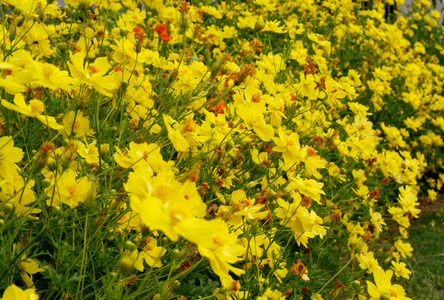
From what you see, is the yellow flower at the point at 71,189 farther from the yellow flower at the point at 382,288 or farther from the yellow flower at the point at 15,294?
the yellow flower at the point at 382,288

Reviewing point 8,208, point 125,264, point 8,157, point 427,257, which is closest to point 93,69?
point 8,157

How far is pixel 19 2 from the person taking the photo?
5.35 feet

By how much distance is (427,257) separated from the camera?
3.95 metres

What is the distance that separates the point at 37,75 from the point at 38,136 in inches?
27.7

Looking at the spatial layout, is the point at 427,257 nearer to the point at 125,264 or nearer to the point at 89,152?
the point at 89,152

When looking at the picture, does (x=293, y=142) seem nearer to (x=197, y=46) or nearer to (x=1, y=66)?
(x=1, y=66)

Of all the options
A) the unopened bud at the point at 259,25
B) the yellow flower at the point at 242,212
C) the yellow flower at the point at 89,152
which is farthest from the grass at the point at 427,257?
the yellow flower at the point at 89,152

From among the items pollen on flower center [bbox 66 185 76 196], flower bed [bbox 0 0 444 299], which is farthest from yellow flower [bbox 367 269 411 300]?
pollen on flower center [bbox 66 185 76 196]

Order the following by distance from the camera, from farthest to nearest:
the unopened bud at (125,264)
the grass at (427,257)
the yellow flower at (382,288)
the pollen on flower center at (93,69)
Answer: the grass at (427,257)
the yellow flower at (382,288)
the pollen on flower center at (93,69)
the unopened bud at (125,264)

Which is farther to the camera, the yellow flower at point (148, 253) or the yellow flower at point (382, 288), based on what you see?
the yellow flower at point (382, 288)

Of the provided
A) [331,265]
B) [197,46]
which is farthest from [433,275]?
[197,46]

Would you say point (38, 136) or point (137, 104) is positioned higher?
point (137, 104)

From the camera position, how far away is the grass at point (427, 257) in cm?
338

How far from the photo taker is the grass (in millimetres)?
3378
